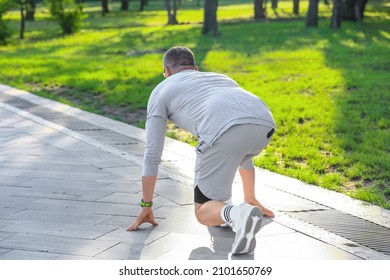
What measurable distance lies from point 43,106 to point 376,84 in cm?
576

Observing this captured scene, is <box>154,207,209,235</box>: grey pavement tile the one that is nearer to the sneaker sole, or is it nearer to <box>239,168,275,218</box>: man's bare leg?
<box>239,168,275,218</box>: man's bare leg

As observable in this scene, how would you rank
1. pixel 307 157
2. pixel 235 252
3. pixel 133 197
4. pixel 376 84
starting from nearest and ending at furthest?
pixel 235 252, pixel 133 197, pixel 307 157, pixel 376 84

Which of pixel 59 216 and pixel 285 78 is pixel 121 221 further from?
pixel 285 78

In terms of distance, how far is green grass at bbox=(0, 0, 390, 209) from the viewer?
316 inches

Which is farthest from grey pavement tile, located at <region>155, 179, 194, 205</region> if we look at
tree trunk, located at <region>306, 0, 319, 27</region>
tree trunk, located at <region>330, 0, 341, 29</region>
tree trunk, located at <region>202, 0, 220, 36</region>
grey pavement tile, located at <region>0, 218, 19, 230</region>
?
tree trunk, located at <region>306, 0, 319, 27</region>

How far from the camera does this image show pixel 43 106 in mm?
12094

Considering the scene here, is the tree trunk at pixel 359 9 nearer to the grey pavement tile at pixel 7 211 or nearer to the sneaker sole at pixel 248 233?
the grey pavement tile at pixel 7 211

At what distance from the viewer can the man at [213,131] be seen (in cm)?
477

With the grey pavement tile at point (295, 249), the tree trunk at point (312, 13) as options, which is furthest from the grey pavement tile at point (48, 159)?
the tree trunk at point (312, 13)

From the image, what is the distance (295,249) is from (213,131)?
921mm

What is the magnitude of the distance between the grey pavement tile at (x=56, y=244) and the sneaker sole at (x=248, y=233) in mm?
849

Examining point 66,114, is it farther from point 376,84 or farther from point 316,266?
point 316,266

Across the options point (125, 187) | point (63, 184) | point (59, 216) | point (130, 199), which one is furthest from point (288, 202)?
point (63, 184)

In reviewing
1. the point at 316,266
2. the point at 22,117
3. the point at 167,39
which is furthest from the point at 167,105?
the point at 167,39
